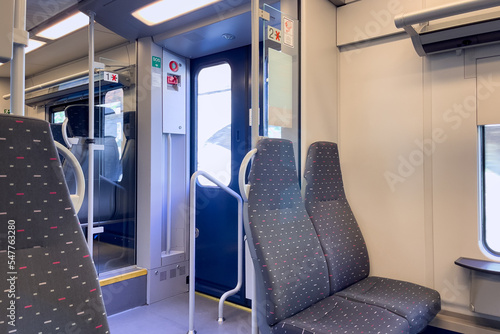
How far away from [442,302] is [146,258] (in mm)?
2467

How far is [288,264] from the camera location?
1.98 meters

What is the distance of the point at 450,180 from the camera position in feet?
7.68

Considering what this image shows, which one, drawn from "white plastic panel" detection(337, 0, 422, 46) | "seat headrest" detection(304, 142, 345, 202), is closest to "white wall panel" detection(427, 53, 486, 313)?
"white plastic panel" detection(337, 0, 422, 46)

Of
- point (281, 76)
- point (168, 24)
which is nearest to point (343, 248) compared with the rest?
point (281, 76)

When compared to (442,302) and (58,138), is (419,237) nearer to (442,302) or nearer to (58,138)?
(442,302)

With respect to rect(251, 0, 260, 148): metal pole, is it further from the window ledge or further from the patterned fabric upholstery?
the window ledge

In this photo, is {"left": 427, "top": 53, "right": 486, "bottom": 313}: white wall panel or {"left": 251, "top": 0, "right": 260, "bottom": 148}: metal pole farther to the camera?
{"left": 427, "top": 53, "right": 486, "bottom": 313}: white wall panel

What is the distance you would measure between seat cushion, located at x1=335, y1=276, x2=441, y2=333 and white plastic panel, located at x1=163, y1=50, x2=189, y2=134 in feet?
7.31

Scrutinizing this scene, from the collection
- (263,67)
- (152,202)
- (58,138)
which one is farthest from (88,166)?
→ (263,67)

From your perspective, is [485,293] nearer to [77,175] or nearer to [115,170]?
[77,175]

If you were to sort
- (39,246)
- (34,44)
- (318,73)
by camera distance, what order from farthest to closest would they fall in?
(34,44) < (318,73) < (39,246)

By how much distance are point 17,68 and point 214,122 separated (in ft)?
7.99

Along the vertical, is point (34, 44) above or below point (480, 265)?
above

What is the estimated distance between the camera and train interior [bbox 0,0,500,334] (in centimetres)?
220
